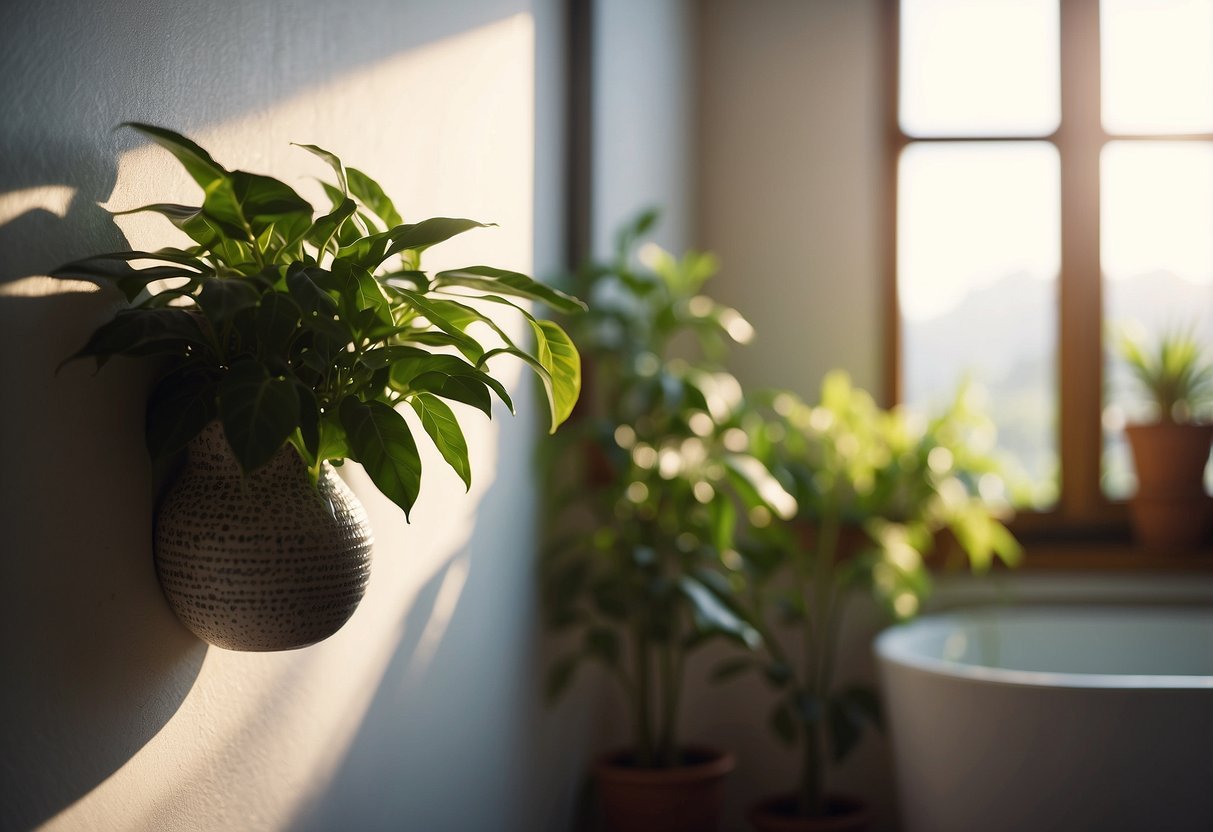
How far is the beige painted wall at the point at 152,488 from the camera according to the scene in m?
0.72

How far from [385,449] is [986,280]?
99.8 inches

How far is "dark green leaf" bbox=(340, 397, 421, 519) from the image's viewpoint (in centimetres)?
80

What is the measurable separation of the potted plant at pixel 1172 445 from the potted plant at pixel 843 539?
40 centimetres

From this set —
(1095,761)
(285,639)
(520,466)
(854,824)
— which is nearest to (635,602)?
(520,466)

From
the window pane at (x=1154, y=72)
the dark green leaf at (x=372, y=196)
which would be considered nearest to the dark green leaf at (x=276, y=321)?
the dark green leaf at (x=372, y=196)

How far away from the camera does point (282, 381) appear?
0.73 metres

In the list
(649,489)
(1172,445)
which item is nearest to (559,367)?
→ (649,489)

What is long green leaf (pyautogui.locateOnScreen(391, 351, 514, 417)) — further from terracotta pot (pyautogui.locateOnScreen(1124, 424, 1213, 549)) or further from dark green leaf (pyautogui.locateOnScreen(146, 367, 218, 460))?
terracotta pot (pyautogui.locateOnScreen(1124, 424, 1213, 549))

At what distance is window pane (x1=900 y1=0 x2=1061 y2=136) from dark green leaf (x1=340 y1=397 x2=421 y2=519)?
2.52 m

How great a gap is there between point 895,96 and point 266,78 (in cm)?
228

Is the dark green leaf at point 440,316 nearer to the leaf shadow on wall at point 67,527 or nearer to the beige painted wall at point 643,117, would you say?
the leaf shadow on wall at point 67,527

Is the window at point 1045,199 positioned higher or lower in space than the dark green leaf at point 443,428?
higher

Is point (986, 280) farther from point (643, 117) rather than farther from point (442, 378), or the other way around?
point (442, 378)

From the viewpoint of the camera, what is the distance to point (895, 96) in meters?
2.94
